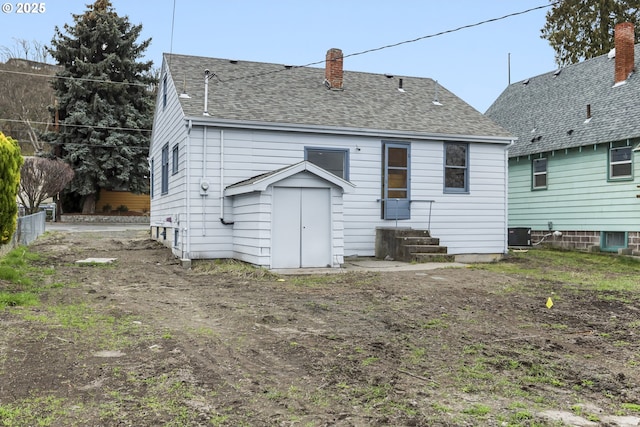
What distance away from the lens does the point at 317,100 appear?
17.2 meters

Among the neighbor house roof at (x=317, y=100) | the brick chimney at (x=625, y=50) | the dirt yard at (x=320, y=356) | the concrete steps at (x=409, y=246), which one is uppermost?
the brick chimney at (x=625, y=50)

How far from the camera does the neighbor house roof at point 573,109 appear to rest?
18.8 meters

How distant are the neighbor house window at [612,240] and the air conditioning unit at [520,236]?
2.96 m

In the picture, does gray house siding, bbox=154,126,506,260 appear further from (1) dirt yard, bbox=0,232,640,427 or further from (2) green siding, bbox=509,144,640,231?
(1) dirt yard, bbox=0,232,640,427

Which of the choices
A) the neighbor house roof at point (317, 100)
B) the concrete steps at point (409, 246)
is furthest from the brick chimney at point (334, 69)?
the concrete steps at point (409, 246)

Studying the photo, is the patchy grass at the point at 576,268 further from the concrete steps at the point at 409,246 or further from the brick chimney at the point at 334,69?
the brick chimney at the point at 334,69

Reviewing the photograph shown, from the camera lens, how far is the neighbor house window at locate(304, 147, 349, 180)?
15.7m

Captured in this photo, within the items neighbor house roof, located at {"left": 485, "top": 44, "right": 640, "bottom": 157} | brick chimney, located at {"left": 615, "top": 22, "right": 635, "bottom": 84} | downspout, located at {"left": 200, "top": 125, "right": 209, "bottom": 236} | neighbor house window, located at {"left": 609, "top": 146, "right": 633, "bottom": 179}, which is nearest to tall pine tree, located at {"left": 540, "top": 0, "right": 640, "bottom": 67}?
neighbor house roof, located at {"left": 485, "top": 44, "right": 640, "bottom": 157}

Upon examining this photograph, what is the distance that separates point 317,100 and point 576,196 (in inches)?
387

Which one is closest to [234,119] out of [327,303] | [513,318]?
[327,303]

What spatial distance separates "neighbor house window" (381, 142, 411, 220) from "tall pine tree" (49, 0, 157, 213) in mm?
25405

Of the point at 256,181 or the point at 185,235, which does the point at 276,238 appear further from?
the point at 185,235

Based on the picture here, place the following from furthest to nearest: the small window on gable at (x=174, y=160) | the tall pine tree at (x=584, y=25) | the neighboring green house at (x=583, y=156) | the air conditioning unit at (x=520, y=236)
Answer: the tall pine tree at (x=584, y=25)
the air conditioning unit at (x=520, y=236)
the neighboring green house at (x=583, y=156)
the small window on gable at (x=174, y=160)

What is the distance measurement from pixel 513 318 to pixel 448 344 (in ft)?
6.66
